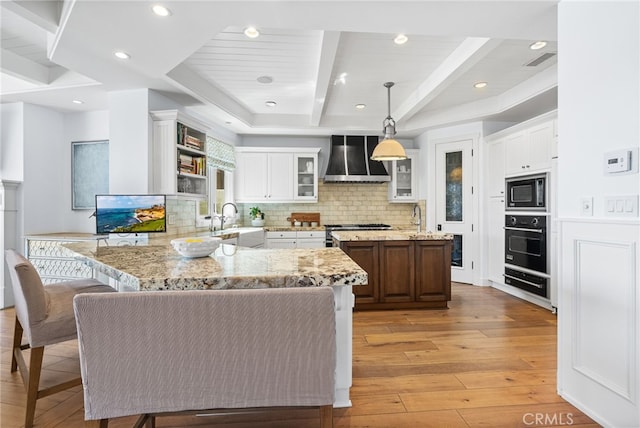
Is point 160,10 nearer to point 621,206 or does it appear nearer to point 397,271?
point 621,206

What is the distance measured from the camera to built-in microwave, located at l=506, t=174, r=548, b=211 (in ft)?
12.0

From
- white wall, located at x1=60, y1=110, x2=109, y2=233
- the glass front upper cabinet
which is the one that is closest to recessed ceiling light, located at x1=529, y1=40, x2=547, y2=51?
the glass front upper cabinet

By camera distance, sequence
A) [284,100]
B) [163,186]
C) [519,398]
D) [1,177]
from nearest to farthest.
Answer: [519,398] < [163,186] < [1,177] < [284,100]

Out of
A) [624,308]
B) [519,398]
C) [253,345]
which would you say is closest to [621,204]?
[624,308]

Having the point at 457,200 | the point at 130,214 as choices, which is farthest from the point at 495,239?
the point at 130,214

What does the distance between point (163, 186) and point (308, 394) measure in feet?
9.98

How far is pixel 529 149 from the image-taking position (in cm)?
386

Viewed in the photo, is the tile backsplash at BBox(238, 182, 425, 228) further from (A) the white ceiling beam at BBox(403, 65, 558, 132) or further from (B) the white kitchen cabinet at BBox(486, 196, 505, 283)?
(B) the white kitchen cabinet at BBox(486, 196, 505, 283)

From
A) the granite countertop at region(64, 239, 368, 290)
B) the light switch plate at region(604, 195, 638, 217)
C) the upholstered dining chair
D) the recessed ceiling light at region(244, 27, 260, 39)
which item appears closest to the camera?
the granite countertop at region(64, 239, 368, 290)

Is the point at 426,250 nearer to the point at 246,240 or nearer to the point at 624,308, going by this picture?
the point at 624,308

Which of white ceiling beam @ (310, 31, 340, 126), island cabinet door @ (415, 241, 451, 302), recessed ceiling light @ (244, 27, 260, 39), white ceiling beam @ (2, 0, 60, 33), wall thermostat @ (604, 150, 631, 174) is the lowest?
island cabinet door @ (415, 241, 451, 302)

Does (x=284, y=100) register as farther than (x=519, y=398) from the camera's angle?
Yes

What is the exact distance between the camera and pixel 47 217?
4.07 m

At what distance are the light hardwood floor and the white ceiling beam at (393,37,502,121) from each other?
96.8 inches
